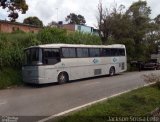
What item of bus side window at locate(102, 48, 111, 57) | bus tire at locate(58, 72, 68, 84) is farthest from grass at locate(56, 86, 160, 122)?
bus side window at locate(102, 48, 111, 57)

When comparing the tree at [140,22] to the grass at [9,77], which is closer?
the grass at [9,77]

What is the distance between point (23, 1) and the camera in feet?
112

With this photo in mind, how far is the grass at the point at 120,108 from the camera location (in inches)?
332

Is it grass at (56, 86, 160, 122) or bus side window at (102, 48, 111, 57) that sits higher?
bus side window at (102, 48, 111, 57)

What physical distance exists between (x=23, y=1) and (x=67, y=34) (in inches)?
427

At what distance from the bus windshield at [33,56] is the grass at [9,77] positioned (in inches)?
52.2

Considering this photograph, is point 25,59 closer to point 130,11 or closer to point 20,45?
point 20,45

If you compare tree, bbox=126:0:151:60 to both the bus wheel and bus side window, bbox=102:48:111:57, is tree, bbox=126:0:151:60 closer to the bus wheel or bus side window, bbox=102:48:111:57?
the bus wheel

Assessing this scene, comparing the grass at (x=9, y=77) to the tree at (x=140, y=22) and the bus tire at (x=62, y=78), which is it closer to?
the bus tire at (x=62, y=78)

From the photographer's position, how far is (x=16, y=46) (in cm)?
2144

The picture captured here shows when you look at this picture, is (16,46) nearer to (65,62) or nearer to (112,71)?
(65,62)

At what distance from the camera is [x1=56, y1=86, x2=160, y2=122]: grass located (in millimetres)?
8444

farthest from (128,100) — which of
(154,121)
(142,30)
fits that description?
(142,30)

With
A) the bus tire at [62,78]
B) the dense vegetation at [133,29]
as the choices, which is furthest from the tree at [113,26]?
the bus tire at [62,78]
